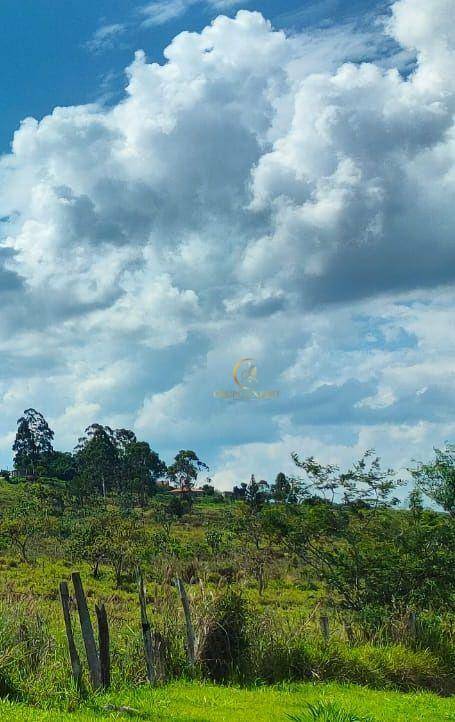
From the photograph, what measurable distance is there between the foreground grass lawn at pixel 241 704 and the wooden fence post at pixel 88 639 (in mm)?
392

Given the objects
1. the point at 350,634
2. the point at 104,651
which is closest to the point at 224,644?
the point at 104,651

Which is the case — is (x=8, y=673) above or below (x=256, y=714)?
above

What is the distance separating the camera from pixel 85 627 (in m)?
12.5

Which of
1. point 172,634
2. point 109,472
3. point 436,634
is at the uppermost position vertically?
point 109,472

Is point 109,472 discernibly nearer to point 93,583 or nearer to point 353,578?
point 93,583

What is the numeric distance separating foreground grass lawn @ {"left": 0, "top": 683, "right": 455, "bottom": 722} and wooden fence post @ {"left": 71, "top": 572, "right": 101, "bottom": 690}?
0.39 meters

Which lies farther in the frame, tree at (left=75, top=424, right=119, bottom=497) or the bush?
tree at (left=75, top=424, right=119, bottom=497)

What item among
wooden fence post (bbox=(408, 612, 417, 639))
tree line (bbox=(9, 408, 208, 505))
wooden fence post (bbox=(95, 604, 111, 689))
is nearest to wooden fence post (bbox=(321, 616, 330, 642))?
wooden fence post (bbox=(408, 612, 417, 639))

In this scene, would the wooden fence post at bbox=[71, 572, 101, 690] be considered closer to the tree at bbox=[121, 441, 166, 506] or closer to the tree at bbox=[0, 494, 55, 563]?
the tree at bbox=[0, 494, 55, 563]

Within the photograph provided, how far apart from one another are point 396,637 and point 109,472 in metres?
104

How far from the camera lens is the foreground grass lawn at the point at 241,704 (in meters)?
11.2

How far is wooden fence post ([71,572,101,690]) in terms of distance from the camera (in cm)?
1247

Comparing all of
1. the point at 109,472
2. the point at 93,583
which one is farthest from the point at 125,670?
the point at 109,472

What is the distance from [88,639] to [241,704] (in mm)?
2793
